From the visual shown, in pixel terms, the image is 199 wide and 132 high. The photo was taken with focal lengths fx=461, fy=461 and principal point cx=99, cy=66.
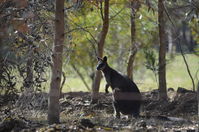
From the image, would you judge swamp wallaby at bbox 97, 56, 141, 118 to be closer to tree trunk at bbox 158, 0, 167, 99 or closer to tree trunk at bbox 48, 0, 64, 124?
tree trunk at bbox 158, 0, 167, 99

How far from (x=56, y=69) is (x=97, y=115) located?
3131 millimetres

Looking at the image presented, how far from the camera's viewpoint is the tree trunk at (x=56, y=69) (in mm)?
10477

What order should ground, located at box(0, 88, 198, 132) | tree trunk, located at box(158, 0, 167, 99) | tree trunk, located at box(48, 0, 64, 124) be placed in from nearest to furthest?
ground, located at box(0, 88, 198, 132) → tree trunk, located at box(48, 0, 64, 124) → tree trunk, located at box(158, 0, 167, 99)

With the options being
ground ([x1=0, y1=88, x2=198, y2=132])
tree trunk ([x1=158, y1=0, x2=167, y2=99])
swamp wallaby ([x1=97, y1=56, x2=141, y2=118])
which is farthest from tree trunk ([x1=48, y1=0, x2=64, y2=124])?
tree trunk ([x1=158, y1=0, x2=167, y2=99])

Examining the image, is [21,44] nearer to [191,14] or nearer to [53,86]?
[53,86]

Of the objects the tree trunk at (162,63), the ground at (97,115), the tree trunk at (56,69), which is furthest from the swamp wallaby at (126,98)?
the tree trunk at (56,69)

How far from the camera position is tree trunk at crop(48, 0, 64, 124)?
10.5 metres

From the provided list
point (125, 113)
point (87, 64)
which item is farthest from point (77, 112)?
point (87, 64)

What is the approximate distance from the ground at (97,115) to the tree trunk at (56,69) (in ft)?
0.87

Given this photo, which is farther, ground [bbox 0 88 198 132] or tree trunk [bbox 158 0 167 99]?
tree trunk [bbox 158 0 167 99]

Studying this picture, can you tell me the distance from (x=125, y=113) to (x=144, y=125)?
3.03 metres

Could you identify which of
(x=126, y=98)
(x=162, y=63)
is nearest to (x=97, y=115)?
(x=126, y=98)

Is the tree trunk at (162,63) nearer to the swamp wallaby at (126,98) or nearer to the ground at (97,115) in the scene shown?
the ground at (97,115)

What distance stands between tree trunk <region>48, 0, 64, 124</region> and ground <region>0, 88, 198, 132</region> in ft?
0.87
